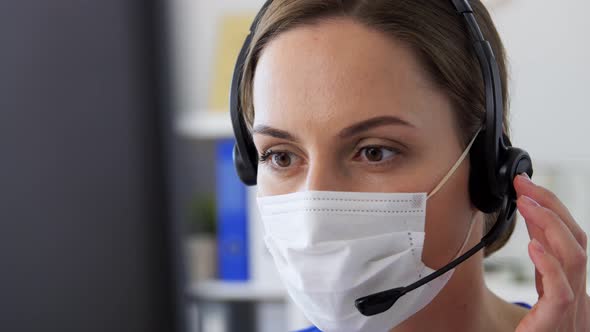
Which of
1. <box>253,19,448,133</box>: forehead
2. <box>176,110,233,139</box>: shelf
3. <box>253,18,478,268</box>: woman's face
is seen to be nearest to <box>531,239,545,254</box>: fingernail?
<box>253,18,478,268</box>: woman's face

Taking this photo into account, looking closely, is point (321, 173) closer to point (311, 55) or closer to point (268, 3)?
point (311, 55)

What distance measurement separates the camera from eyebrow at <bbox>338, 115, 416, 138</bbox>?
93cm

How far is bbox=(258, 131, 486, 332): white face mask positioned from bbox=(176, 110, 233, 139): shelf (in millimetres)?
1512

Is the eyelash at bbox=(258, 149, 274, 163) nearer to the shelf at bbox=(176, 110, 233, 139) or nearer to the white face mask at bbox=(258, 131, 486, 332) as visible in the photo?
the white face mask at bbox=(258, 131, 486, 332)

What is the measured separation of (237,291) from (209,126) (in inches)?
24.8

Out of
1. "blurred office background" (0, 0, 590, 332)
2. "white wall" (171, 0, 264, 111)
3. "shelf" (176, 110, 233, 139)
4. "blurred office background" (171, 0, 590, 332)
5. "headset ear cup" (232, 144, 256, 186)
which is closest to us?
"blurred office background" (0, 0, 590, 332)

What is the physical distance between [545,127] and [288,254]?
4.95 feet

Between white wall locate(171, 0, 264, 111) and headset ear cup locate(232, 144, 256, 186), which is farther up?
white wall locate(171, 0, 264, 111)

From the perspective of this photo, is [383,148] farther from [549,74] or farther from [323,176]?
[549,74]

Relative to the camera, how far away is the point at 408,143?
958 mm

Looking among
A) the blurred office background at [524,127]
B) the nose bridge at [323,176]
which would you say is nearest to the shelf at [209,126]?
the blurred office background at [524,127]

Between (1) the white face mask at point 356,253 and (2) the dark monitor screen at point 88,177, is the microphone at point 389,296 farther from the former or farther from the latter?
(2) the dark monitor screen at point 88,177

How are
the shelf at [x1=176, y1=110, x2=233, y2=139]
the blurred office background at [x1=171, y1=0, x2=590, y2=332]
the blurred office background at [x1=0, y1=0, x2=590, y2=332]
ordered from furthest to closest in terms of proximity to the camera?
1. the shelf at [x1=176, y1=110, x2=233, y2=139]
2. the blurred office background at [x1=171, y1=0, x2=590, y2=332]
3. the blurred office background at [x1=0, y1=0, x2=590, y2=332]

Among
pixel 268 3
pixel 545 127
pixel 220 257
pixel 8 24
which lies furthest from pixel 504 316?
pixel 220 257
